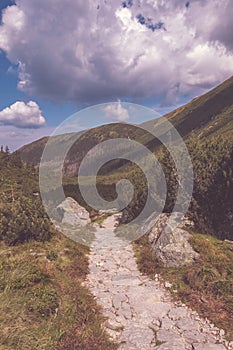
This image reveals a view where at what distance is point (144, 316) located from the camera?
30.2 feet

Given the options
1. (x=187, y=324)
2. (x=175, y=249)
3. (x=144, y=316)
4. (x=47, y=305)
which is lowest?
(x=144, y=316)

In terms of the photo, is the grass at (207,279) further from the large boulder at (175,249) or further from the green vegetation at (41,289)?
the green vegetation at (41,289)

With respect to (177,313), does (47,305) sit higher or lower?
higher

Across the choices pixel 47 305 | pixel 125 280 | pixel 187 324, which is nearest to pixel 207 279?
pixel 187 324

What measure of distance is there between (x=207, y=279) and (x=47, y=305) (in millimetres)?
6299

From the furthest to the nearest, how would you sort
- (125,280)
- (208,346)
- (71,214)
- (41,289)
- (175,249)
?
(71,214), (175,249), (125,280), (41,289), (208,346)

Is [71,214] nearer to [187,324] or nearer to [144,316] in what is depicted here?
[144,316]

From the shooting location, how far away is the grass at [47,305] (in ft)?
20.1

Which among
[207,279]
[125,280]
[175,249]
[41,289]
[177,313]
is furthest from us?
[175,249]

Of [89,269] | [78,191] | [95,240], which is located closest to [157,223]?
[95,240]

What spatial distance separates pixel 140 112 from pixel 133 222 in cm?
1198

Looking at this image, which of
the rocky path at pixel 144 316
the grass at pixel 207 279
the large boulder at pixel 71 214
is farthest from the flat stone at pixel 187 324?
the large boulder at pixel 71 214

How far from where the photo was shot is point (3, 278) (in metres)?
8.63

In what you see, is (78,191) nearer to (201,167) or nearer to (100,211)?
(100,211)
